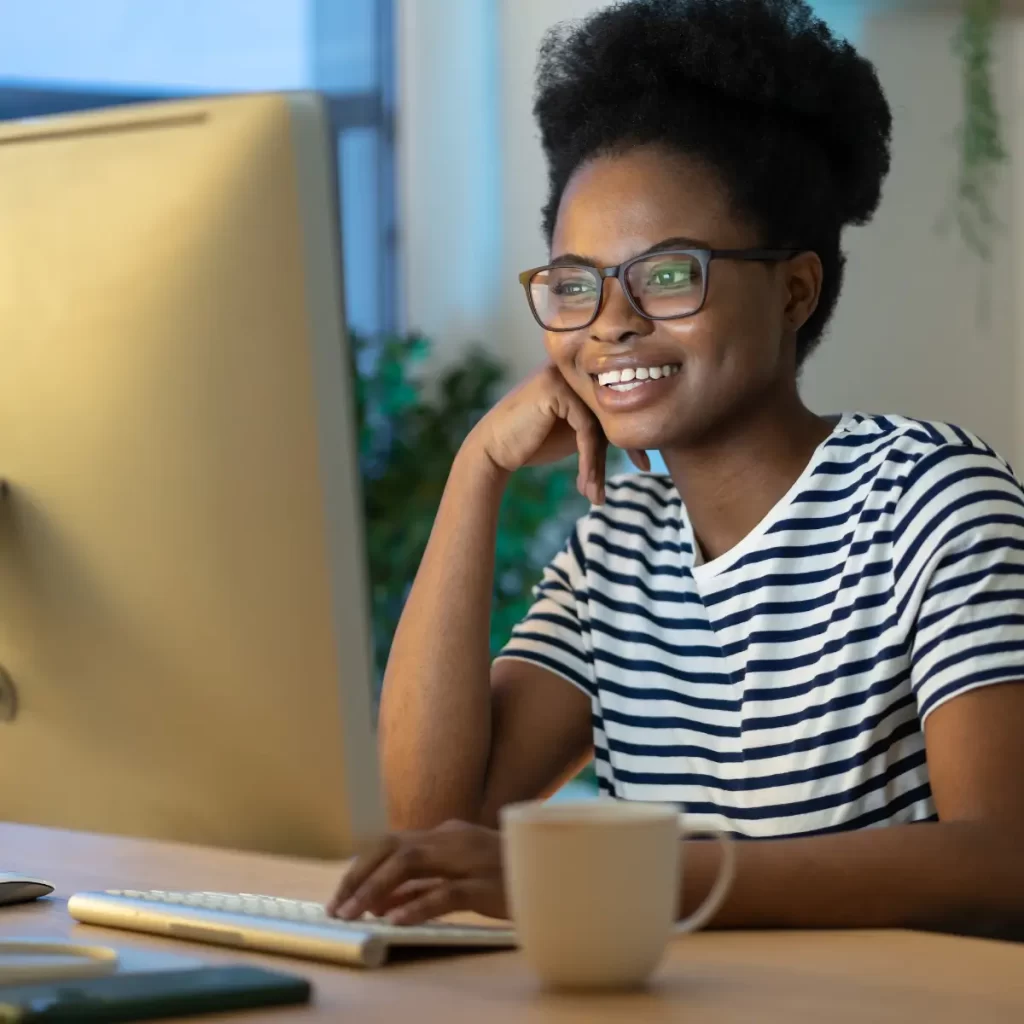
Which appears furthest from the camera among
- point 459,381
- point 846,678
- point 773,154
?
point 459,381

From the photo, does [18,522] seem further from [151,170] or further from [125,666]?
[151,170]

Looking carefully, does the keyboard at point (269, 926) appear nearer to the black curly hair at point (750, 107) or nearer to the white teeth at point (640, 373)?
the white teeth at point (640, 373)

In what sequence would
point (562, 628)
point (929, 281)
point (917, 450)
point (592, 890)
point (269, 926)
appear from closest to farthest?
point (592, 890)
point (269, 926)
point (917, 450)
point (562, 628)
point (929, 281)

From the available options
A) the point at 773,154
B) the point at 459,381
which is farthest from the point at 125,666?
the point at 459,381

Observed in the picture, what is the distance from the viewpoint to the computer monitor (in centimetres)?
80

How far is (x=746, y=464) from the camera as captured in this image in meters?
1.53

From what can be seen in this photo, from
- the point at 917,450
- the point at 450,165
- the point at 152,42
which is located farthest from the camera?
the point at 450,165

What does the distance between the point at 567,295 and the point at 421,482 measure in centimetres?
230

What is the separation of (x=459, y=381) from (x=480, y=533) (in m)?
2.30

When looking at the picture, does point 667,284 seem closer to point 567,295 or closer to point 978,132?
point 567,295

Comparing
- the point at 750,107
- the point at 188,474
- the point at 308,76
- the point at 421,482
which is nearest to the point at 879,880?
the point at 188,474

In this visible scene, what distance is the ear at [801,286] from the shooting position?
5.08 ft

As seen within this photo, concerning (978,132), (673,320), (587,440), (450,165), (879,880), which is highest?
(450,165)

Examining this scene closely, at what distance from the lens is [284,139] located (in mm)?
813
